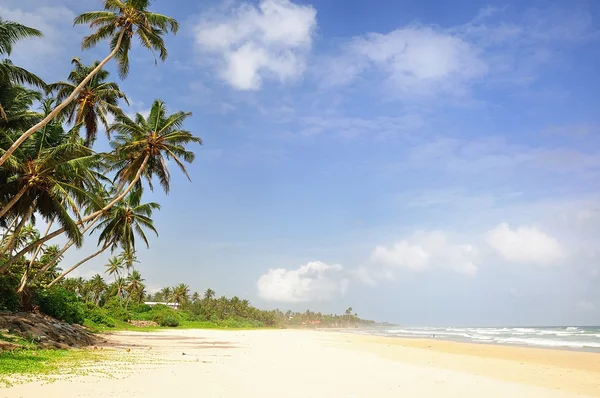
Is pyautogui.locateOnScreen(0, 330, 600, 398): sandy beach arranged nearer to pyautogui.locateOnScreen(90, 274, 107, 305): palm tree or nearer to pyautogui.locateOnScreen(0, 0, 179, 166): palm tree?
pyautogui.locateOnScreen(0, 0, 179, 166): palm tree

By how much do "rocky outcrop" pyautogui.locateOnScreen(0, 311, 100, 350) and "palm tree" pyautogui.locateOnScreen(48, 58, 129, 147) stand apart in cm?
1154

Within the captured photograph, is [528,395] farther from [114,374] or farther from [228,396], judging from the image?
[114,374]

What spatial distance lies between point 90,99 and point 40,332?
14.3 metres

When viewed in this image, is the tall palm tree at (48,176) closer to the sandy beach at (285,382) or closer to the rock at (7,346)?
the rock at (7,346)

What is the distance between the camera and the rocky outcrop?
51.6ft

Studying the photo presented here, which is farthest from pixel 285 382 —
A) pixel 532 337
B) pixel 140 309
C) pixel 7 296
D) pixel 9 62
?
pixel 140 309

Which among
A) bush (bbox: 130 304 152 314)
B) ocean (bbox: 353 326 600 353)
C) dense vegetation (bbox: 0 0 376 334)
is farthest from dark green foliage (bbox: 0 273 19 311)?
ocean (bbox: 353 326 600 353)

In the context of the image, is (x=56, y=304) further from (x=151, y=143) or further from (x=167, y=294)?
(x=167, y=294)

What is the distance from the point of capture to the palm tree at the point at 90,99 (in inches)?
973

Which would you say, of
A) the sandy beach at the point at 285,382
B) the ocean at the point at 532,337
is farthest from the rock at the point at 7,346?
the ocean at the point at 532,337

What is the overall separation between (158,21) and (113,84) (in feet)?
23.3

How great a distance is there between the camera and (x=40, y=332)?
17.0 meters

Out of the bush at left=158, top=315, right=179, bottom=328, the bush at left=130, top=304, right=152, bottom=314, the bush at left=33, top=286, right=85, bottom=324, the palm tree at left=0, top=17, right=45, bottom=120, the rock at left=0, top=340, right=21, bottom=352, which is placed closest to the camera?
the rock at left=0, top=340, right=21, bottom=352

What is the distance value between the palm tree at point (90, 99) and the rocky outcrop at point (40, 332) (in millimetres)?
11537
